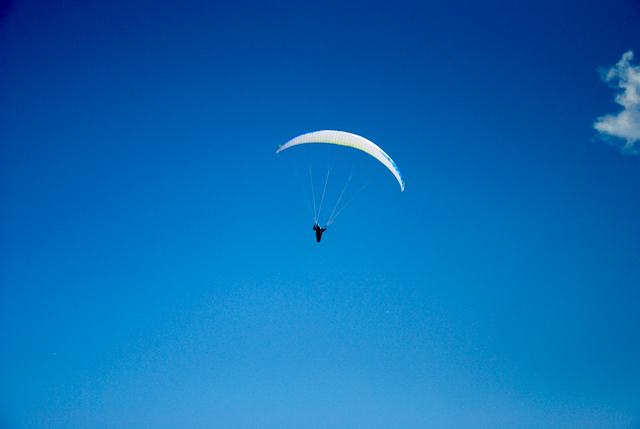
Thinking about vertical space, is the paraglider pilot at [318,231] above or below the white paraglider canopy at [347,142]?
below

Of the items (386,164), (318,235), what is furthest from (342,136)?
(318,235)

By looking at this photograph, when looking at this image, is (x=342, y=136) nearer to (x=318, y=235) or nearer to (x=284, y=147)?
(x=284, y=147)

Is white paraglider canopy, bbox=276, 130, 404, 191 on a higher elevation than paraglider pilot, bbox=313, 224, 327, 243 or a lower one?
higher

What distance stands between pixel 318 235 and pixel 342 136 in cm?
564

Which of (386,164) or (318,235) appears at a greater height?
(386,164)

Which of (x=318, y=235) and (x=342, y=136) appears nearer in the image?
(x=342, y=136)

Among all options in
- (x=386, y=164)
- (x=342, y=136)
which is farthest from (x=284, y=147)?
(x=386, y=164)

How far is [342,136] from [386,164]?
2.49 metres

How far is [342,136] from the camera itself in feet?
59.1

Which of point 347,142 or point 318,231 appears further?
point 318,231

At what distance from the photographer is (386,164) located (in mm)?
Result: 18750

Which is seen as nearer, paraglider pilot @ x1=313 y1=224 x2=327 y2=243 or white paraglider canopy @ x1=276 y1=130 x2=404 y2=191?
white paraglider canopy @ x1=276 y1=130 x2=404 y2=191

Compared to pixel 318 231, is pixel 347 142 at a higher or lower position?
higher

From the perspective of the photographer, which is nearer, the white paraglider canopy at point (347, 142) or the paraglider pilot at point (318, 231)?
the white paraglider canopy at point (347, 142)
